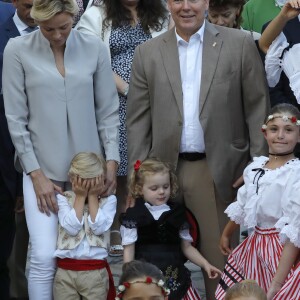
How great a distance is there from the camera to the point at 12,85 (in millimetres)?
6527

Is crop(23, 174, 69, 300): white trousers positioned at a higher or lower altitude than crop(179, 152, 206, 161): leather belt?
lower

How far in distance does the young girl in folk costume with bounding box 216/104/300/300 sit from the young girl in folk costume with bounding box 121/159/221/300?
0.21m

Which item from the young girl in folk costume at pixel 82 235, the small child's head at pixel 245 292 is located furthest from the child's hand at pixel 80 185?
the small child's head at pixel 245 292

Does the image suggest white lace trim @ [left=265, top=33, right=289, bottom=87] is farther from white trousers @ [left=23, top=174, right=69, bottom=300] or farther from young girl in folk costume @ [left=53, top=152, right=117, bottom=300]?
white trousers @ [left=23, top=174, right=69, bottom=300]

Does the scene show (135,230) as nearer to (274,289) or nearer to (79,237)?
(79,237)

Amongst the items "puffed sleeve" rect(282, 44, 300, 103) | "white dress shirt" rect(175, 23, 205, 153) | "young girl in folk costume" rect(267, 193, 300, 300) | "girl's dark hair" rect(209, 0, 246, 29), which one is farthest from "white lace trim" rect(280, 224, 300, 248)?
"girl's dark hair" rect(209, 0, 246, 29)

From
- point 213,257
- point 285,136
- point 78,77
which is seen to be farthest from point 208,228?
point 78,77

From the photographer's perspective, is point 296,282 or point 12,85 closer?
point 296,282

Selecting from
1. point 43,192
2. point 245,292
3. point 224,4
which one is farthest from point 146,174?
point 224,4

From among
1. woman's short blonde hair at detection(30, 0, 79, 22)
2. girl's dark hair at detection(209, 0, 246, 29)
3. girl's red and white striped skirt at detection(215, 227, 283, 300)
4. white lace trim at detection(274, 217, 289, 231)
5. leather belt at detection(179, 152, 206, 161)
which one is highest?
woman's short blonde hair at detection(30, 0, 79, 22)

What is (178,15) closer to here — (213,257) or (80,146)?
(80,146)

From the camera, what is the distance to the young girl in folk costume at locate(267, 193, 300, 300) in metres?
5.60

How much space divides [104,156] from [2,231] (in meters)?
0.89

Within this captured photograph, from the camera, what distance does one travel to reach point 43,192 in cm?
647
